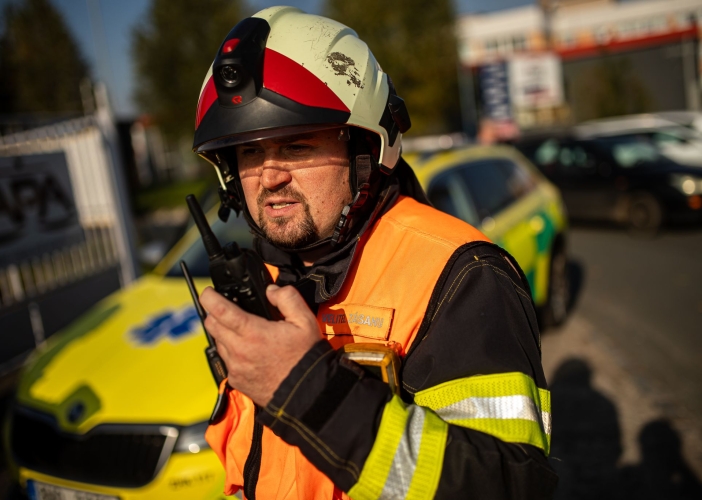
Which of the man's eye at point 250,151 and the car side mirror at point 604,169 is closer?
the man's eye at point 250,151

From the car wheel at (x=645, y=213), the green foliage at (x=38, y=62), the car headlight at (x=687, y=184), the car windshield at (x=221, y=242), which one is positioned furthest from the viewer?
the green foliage at (x=38, y=62)

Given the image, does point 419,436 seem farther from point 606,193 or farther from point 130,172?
point 130,172

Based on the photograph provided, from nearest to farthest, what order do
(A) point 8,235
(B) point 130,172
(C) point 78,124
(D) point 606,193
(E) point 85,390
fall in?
1. (E) point 85,390
2. (A) point 8,235
3. (C) point 78,124
4. (D) point 606,193
5. (B) point 130,172

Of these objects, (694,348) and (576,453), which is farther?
(694,348)

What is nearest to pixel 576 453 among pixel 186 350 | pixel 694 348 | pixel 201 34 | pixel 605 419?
pixel 605 419

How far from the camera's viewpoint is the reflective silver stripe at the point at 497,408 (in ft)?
3.63

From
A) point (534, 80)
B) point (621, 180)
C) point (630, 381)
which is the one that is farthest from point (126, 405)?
point (534, 80)

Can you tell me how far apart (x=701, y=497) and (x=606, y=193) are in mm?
7570

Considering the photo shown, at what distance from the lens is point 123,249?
677 centimetres

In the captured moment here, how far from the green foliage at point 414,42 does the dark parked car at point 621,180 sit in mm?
9268

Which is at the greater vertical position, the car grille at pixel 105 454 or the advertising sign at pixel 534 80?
the advertising sign at pixel 534 80

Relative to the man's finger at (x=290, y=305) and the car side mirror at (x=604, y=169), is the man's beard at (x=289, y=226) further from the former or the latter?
the car side mirror at (x=604, y=169)

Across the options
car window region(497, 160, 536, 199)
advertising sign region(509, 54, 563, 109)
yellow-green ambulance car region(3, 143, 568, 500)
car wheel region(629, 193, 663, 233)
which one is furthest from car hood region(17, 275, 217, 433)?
advertising sign region(509, 54, 563, 109)

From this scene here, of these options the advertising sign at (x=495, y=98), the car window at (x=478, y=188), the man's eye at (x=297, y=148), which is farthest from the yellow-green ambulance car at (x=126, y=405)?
the advertising sign at (x=495, y=98)
